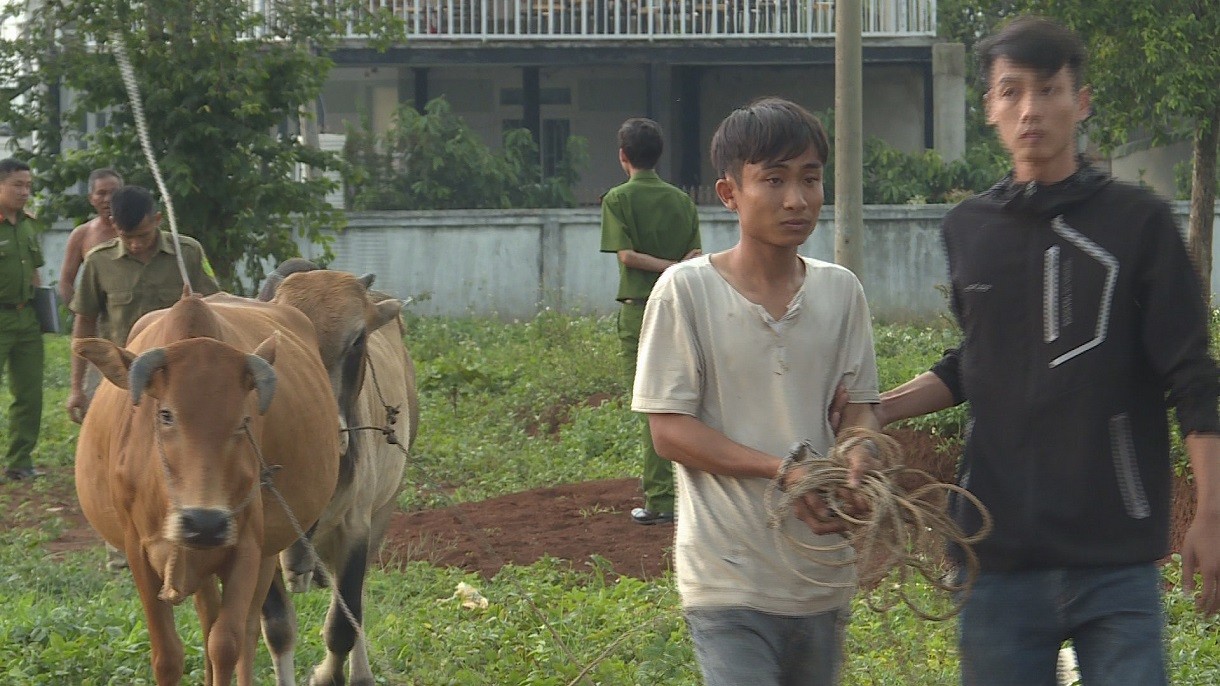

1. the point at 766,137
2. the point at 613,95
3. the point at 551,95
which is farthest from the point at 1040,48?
the point at 551,95

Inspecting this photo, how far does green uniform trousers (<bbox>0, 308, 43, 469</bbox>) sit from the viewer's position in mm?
10680

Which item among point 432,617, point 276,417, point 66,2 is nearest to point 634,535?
point 432,617

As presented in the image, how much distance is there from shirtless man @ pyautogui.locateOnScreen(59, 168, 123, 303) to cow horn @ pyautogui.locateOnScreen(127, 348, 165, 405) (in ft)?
15.5

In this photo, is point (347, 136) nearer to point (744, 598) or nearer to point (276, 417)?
point (276, 417)

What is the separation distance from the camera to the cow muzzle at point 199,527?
4473 mm

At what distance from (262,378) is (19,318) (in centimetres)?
668

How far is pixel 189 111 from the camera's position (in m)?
12.1

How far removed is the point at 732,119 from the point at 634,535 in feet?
17.6

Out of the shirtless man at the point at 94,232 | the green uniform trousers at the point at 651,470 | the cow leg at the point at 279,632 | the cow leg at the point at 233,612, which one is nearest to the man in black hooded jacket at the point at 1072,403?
the cow leg at the point at 233,612

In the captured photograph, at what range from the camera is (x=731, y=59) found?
23.7 meters

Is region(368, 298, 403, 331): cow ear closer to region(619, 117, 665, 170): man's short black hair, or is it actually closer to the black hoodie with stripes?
region(619, 117, 665, 170): man's short black hair

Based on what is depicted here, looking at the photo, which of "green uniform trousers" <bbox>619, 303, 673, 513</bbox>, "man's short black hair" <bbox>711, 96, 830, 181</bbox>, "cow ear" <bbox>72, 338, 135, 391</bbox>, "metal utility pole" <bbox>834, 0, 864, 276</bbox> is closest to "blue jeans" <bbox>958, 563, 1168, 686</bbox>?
"man's short black hair" <bbox>711, 96, 830, 181</bbox>

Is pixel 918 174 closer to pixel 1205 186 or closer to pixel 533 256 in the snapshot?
pixel 533 256

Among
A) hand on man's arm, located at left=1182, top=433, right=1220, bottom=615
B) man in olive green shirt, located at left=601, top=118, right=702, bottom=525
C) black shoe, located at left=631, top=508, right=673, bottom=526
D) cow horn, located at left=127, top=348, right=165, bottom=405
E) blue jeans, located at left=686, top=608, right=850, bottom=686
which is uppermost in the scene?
man in olive green shirt, located at left=601, top=118, right=702, bottom=525
